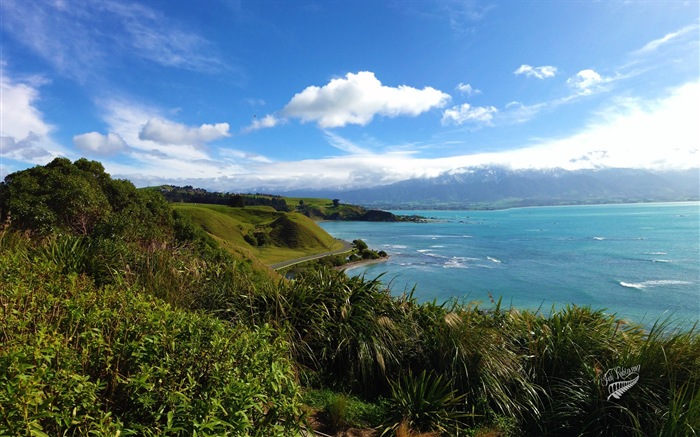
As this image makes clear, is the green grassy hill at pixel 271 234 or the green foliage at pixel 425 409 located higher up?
the green foliage at pixel 425 409

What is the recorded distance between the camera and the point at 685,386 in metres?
4.82

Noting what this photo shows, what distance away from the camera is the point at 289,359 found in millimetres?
4723

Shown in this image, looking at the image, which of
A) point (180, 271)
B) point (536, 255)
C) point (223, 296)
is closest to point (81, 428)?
point (223, 296)

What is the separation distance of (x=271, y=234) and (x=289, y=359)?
87.4 metres

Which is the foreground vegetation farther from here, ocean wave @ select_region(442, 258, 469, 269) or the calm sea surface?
ocean wave @ select_region(442, 258, 469, 269)

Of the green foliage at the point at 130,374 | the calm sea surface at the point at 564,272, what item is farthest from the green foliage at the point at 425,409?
the calm sea surface at the point at 564,272

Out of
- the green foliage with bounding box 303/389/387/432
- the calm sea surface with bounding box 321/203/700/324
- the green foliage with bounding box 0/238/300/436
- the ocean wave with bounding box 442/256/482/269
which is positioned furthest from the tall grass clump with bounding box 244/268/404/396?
the ocean wave with bounding box 442/256/482/269

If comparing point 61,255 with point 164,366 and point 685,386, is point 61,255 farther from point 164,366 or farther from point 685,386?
point 685,386

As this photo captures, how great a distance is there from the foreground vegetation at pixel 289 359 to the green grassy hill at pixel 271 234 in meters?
61.9

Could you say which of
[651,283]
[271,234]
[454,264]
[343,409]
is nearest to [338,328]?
[343,409]

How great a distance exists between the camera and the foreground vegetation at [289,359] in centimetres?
229

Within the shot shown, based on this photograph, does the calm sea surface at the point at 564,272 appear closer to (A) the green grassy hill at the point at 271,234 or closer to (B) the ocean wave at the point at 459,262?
(B) the ocean wave at the point at 459,262

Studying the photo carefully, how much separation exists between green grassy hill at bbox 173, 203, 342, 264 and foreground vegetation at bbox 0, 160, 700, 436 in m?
61.9

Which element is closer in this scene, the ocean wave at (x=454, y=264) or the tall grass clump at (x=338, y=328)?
the tall grass clump at (x=338, y=328)
